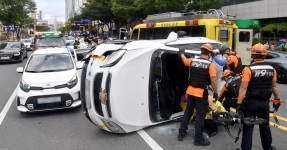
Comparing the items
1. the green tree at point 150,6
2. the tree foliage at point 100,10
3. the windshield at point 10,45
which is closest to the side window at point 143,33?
the windshield at point 10,45

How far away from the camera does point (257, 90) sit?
3715 mm

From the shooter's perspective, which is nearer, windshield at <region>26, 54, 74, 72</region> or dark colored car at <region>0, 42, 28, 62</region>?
windshield at <region>26, 54, 74, 72</region>

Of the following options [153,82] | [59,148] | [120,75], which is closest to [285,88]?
[153,82]

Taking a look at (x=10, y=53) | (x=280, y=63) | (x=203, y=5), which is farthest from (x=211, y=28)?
(x=203, y=5)

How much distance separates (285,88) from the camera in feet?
30.6

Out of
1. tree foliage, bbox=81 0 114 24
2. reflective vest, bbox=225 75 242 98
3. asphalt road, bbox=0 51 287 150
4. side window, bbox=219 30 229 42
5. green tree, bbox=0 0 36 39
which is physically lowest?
asphalt road, bbox=0 51 287 150

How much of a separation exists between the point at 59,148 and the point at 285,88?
8.15 meters

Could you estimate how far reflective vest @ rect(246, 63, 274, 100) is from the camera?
12.1ft

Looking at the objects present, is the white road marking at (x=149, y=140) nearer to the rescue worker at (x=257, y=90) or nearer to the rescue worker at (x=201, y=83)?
the rescue worker at (x=201, y=83)

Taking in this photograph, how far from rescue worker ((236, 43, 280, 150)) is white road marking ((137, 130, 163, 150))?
52.4 inches

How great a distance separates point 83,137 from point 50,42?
33.6 ft

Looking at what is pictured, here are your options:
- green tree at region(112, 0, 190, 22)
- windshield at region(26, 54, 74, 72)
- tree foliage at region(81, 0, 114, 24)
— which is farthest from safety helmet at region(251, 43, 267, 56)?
tree foliage at region(81, 0, 114, 24)

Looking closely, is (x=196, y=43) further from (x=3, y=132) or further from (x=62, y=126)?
(x=3, y=132)

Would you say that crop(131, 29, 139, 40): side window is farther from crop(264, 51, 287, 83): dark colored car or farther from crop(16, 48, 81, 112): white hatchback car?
crop(16, 48, 81, 112): white hatchback car
